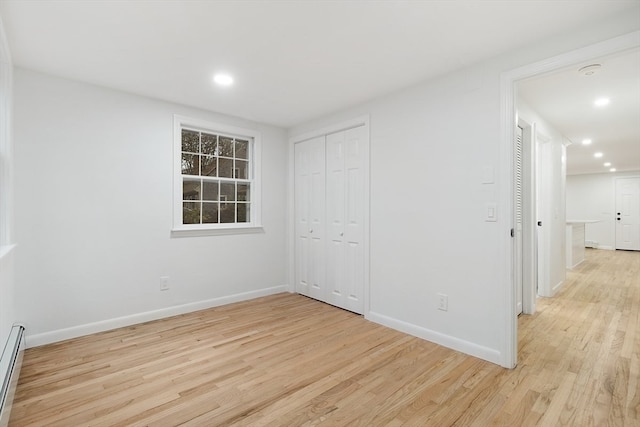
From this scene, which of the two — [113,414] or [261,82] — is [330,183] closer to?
[261,82]

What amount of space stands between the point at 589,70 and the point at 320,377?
331 cm

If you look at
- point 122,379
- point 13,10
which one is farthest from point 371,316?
point 13,10

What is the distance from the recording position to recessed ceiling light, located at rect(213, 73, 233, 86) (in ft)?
9.24

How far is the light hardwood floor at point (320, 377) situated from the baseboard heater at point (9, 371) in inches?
3.2

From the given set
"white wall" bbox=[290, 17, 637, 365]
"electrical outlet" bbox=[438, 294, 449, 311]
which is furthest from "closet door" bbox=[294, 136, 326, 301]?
"electrical outlet" bbox=[438, 294, 449, 311]

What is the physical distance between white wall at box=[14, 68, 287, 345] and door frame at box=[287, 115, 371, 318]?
3.40 feet

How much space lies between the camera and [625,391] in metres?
2.06

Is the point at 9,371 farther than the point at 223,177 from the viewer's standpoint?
No

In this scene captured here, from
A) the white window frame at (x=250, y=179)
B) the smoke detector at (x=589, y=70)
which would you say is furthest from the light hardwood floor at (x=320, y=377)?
the smoke detector at (x=589, y=70)

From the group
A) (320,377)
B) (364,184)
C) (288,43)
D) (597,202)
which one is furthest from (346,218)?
(597,202)

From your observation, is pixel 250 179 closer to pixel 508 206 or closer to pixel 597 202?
pixel 508 206

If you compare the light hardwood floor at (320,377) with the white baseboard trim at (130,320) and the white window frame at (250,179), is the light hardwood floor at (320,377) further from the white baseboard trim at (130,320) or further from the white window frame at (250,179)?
the white window frame at (250,179)

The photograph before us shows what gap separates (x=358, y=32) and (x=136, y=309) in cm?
337

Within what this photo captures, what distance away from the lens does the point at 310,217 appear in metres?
4.34
